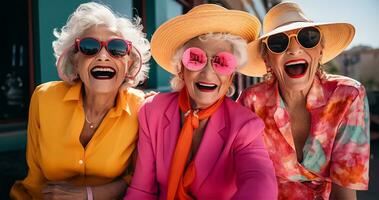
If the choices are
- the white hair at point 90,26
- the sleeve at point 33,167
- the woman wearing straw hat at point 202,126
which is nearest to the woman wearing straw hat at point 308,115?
the woman wearing straw hat at point 202,126

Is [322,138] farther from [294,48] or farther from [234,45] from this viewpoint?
[234,45]

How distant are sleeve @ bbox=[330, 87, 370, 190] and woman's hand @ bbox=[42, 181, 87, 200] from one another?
1413 mm

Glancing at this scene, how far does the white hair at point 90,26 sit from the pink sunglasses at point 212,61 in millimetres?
473

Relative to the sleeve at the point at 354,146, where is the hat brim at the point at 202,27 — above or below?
above

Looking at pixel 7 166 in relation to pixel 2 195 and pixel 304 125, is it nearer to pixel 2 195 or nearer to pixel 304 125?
pixel 2 195

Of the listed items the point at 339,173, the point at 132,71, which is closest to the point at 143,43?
the point at 132,71

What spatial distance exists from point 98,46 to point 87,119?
425 mm

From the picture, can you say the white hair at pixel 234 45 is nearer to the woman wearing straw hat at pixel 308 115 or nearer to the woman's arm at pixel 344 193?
the woman wearing straw hat at pixel 308 115

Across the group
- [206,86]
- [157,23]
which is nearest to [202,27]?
[206,86]

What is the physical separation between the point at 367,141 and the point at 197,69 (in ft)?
3.42

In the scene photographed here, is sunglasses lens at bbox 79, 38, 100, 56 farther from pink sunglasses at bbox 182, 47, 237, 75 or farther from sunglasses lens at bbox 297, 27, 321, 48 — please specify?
sunglasses lens at bbox 297, 27, 321, 48

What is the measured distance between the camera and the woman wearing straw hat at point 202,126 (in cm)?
182

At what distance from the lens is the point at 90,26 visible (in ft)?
6.71

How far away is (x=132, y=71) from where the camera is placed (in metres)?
2.24
